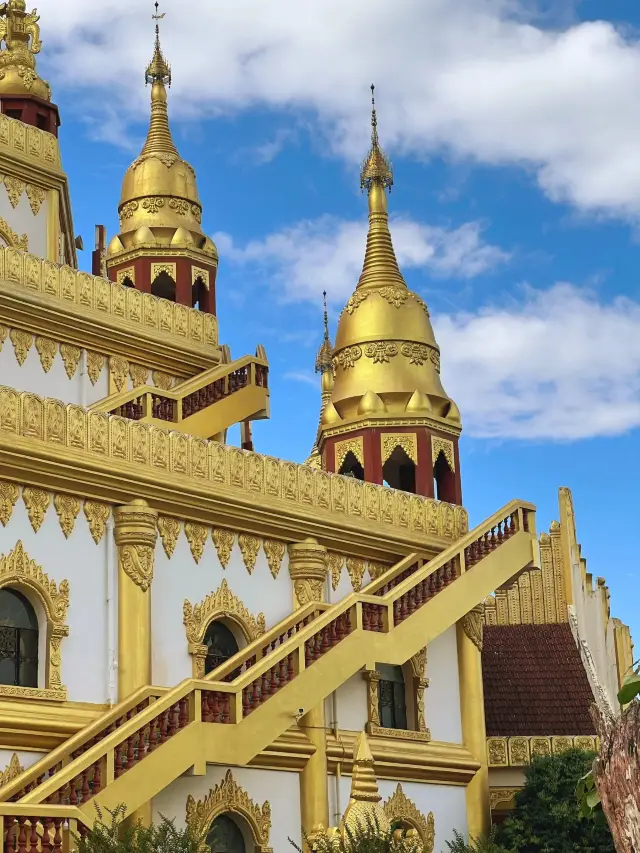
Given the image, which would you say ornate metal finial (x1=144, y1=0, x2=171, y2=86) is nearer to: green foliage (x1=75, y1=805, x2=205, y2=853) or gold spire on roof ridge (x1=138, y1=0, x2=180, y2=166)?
gold spire on roof ridge (x1=138, y1=0, x2=180, y2=166)

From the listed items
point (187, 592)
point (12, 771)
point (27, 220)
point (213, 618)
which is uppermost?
point (27, 220)

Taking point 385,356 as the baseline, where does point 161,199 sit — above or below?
above

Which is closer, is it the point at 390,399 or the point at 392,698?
the point at 392,698

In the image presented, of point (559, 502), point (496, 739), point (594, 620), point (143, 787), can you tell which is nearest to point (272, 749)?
point (143, 787)

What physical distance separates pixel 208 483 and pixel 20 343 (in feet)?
15.1

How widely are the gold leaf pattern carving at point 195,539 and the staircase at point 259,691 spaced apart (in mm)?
1515

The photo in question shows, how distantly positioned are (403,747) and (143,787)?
6298 millimetres

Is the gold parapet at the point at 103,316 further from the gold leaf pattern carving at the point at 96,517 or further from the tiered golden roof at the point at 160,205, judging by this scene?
the gold leaf pattern carving at the point at 96,517

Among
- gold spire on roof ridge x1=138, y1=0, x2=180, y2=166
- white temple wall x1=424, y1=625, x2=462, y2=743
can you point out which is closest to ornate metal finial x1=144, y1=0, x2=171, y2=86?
gold spire on roof ridge x1=138, y1=0, x2=180, y2=166

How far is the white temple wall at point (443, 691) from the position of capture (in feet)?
81.8

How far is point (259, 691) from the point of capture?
20.9m

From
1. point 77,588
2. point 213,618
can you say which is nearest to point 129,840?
point 77,588

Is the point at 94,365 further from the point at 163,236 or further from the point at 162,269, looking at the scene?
the point at 163,236

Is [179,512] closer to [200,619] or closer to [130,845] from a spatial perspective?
[200,619]
